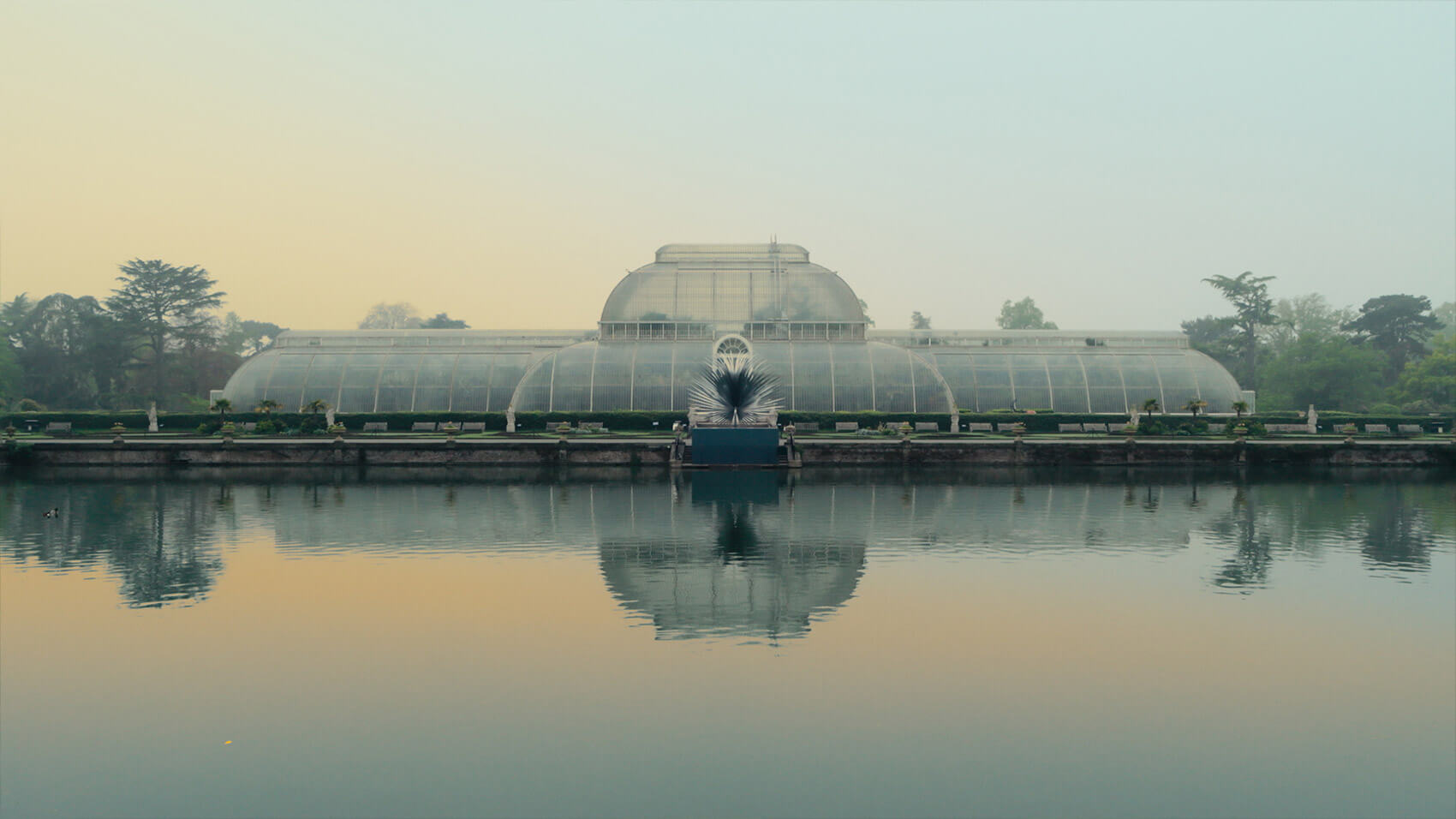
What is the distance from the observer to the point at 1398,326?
125625 millimetres

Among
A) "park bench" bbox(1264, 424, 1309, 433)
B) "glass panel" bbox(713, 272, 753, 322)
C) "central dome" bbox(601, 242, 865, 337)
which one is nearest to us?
"park bench" bbox(1264, 424, 1309, 433)

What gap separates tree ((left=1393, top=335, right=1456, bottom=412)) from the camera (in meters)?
97.9

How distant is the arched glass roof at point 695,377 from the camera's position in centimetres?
Result: 7919

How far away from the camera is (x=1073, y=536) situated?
3234 cm

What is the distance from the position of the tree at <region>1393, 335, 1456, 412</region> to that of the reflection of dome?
94.9m

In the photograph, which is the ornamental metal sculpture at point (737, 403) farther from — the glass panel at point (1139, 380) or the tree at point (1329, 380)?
the tree at point (1329, 380)

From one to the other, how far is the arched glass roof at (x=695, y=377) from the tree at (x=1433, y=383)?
5485 centimetres

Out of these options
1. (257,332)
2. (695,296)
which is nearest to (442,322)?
(257,332)

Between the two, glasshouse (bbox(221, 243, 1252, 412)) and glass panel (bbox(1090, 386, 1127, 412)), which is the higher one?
glasshouse (bbox(221, 243, 1252, 412))

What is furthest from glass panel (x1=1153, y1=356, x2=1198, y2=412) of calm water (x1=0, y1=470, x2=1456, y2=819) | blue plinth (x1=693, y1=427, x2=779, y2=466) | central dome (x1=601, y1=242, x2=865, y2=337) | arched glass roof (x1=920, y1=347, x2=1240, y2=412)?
calm water (x1=0, y1=470, x2=1456, y2=819)

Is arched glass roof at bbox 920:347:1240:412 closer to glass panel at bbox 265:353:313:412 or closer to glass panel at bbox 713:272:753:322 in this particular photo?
glass panel at bbox 713:272:753:322

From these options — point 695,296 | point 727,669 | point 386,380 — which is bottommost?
point 727,669

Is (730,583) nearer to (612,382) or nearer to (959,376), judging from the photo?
(612,382)

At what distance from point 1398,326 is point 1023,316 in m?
70.1
